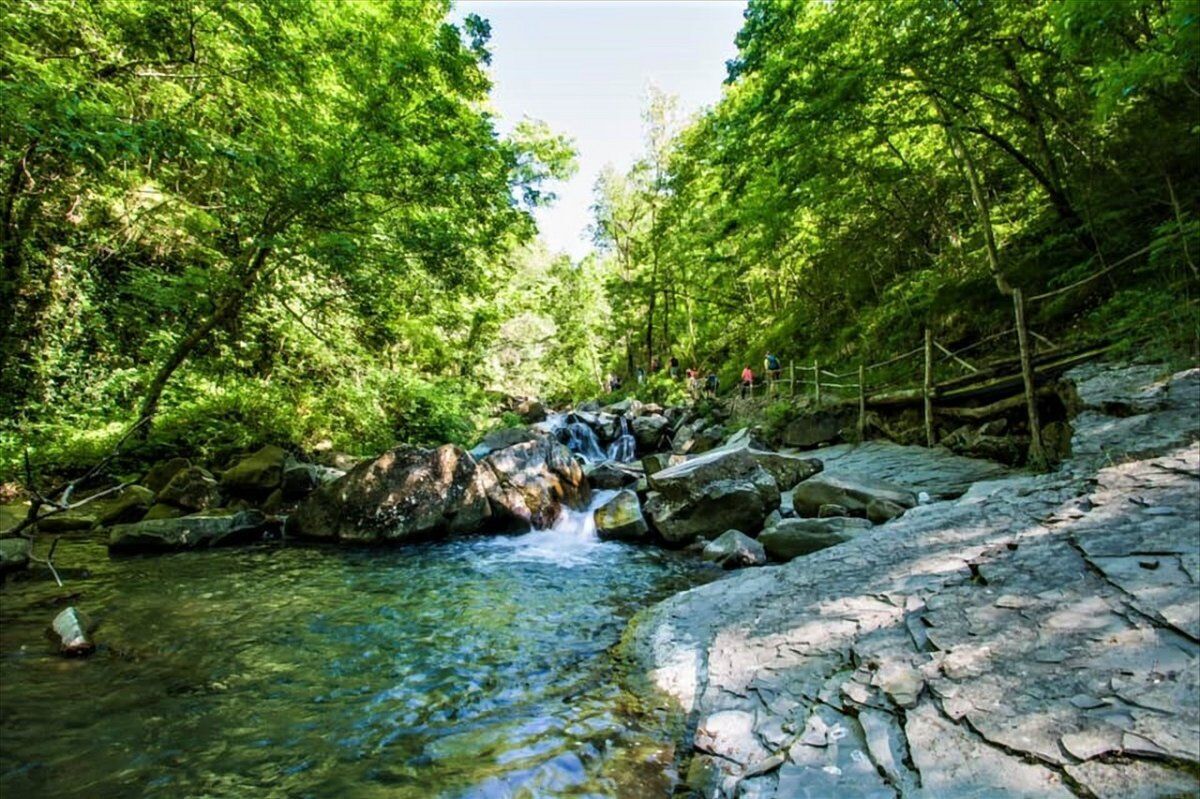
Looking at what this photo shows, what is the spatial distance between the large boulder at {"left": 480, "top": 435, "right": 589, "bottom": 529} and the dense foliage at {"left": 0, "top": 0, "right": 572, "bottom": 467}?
12.4 ft

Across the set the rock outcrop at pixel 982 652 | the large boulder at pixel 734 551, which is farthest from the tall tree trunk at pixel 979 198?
the large boulder at pixel 734 551

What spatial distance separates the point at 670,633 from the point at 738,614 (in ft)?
1.97

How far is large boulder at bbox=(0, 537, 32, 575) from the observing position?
6172mm

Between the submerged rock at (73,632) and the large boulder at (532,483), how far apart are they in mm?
5880

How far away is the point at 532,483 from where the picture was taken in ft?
34.8

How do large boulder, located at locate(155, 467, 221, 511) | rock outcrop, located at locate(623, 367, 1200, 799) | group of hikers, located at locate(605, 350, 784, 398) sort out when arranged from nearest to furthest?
rock outcrop, located at locate(623, 367, 1200, 799), large boulder, located at locate(155, 467, 221, 511), group of hikers, located at locate(605, 350, 784, 398)

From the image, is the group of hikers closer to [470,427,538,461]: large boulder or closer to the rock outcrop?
[470,427,538,461]: large boulder

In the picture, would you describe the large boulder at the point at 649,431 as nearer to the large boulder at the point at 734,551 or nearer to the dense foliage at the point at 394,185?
the dense foliage at the point at 394,185

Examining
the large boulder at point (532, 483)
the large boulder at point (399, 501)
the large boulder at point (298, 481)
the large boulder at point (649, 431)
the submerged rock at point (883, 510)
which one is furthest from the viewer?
the large boulder at point (649, 431)

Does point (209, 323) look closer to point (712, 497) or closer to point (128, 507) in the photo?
point (128, 507)

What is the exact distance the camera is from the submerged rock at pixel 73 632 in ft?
14.6

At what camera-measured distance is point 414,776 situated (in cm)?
300

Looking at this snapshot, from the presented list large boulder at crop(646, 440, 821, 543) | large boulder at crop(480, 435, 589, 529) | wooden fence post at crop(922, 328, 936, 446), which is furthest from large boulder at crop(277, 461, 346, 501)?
wooden fence post at crop(922, 328, 936, 446)

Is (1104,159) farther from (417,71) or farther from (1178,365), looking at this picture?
(417,71)
